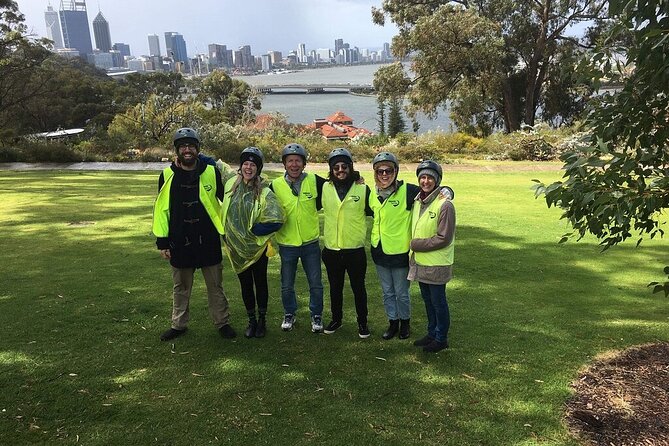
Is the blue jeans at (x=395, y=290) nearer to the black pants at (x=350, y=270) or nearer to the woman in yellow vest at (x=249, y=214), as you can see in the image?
the black pants at (x=350, y=270)

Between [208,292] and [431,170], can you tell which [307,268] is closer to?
[208,292]

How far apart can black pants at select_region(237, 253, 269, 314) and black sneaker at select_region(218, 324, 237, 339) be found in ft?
0.77

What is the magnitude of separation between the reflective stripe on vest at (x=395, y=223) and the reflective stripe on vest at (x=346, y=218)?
18 cm

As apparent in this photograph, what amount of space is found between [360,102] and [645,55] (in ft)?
347

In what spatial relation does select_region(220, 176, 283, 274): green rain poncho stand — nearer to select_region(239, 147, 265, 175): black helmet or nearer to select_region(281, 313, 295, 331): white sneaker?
select_region(239, 147, 265, 175): black helmet

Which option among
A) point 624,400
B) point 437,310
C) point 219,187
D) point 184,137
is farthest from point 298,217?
point 624,400

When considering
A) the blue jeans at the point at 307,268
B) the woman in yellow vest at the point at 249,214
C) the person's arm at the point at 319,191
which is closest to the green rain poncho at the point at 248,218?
the woman in yellow vest at the point at 249,214

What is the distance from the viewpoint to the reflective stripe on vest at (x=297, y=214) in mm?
4449

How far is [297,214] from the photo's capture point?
4441 mm

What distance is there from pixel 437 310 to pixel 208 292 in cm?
207

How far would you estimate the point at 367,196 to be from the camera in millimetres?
4410

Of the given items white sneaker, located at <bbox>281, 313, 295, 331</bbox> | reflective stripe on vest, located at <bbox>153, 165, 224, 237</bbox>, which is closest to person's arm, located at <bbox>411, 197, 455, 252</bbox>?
white sneaker, located at <bbox>281, 313, 295, 331</bbox>

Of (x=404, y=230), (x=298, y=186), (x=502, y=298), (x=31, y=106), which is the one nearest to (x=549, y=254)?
(x=502, y=298)

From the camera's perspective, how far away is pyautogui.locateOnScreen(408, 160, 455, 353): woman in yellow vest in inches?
155
